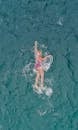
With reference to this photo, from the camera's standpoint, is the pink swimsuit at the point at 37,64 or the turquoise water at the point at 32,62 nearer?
the turquoise water at the point at 32,62

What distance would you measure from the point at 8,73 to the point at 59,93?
0.48 metres

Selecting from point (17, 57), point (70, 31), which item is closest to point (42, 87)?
point (17, 57)

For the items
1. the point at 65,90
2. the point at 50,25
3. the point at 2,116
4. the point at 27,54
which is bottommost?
the point at 2,116

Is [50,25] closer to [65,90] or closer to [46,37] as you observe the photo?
[46,37]

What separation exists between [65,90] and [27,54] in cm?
47

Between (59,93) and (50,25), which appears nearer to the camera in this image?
(59,93)

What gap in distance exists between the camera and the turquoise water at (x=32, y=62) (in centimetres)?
304

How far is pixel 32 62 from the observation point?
322 cm

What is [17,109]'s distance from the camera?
3.08 metres

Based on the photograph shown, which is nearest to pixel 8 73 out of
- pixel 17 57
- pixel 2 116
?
pixel 17 57

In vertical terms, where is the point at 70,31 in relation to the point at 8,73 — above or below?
above

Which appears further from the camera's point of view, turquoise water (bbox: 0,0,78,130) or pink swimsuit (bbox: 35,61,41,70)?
pink swimsuit (bbox: 35,61,41,70)

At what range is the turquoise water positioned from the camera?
304 centimetres

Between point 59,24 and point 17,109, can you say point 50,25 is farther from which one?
point 17,109
